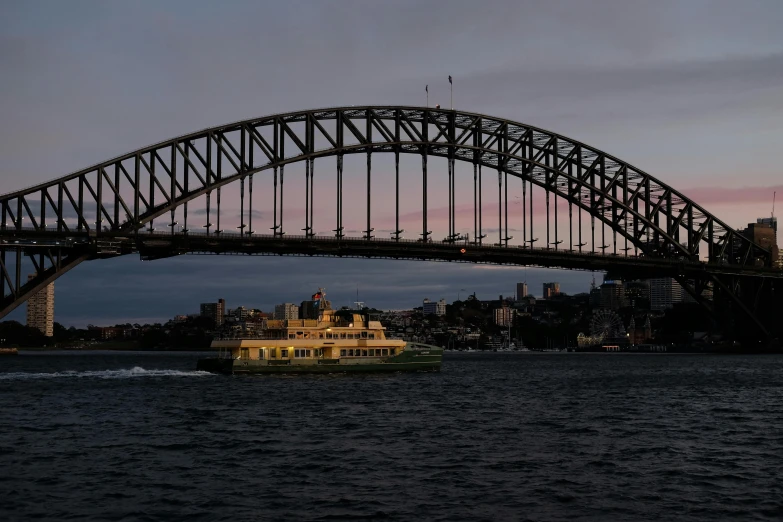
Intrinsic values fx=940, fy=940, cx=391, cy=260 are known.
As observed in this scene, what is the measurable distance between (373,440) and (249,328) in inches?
1704

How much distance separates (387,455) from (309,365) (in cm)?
4248

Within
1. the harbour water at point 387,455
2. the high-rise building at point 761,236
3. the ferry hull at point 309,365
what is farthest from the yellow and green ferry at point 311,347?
the high-rise building at point 761,236

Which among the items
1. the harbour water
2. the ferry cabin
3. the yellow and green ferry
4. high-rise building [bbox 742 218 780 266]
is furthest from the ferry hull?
high-rise building [bbox 742 218 780 266]

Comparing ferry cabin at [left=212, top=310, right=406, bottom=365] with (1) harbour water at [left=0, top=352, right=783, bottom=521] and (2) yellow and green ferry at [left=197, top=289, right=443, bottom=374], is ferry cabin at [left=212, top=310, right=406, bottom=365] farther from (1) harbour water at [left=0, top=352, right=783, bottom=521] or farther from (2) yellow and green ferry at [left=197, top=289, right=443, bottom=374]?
(1) harbour water at [left=0, top=352, right=783, bottom=521]

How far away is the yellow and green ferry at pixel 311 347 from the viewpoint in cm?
7444

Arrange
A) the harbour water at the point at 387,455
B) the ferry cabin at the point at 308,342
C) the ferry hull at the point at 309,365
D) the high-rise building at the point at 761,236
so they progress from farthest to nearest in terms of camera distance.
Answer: the high-rise building at the point at 761,236 → the ferry cabin at the point at 308,342 → the ferry hull at the point at 309,365 → the harbour water at the point at 387,455

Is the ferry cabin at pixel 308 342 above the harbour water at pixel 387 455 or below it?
above

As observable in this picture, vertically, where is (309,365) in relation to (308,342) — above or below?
below

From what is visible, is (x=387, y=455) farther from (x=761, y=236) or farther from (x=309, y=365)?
(x=761, y=236)

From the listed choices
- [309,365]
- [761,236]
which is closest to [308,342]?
[309,365]

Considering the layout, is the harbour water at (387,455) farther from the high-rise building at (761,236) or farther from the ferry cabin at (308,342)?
the high-rise building at (761,236)

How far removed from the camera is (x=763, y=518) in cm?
2372

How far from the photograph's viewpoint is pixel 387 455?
3309cm

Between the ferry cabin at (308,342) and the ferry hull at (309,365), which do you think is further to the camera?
the ferry cabin at (308,342)
